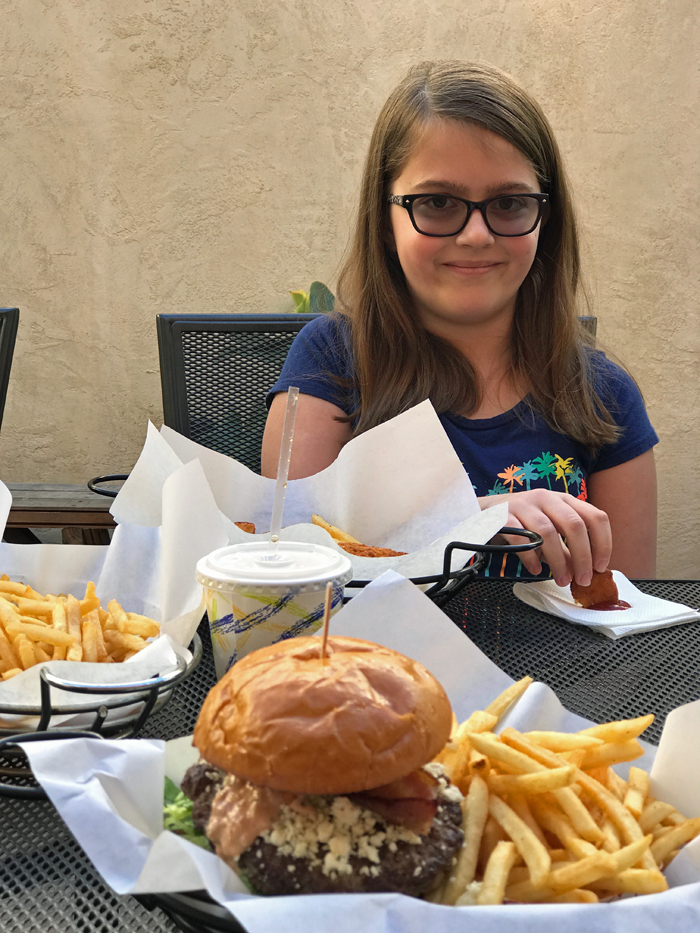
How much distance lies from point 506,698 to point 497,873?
23cm

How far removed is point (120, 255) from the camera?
136 inches

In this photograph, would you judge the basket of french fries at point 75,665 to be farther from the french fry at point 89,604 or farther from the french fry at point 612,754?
the french fry at point 612,754

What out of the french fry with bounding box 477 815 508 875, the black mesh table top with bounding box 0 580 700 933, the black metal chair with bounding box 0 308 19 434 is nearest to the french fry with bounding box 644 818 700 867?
the french fry with bounding box 477 815 508 875

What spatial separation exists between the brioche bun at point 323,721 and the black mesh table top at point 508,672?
0.44 feet

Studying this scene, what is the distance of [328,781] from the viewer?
59cm

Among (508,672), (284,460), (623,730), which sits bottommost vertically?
(508,672)

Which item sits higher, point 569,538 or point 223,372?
point 223,372

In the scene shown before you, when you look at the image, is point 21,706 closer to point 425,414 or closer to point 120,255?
point 425,414

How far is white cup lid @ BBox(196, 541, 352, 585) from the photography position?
887mm

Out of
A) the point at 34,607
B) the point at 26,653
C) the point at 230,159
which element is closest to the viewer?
the point at 26,653

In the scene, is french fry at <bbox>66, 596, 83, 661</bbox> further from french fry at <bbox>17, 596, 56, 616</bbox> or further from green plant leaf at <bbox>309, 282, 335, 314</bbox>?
green plant leaf at <bbox>309, 282, 335, 314</bbox>

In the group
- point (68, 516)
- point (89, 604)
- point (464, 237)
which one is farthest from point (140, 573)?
point (68, 516)

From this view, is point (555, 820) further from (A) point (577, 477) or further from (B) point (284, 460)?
(A) point (577, 477)

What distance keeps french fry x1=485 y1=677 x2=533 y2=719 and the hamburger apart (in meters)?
0.15
